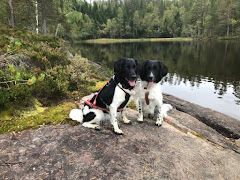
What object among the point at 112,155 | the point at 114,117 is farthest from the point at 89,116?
the point at 112,155

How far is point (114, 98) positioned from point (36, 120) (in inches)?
86.1

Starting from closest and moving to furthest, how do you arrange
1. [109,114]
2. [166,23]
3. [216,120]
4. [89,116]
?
[89,116], [109,114], [216,120], [166,23]

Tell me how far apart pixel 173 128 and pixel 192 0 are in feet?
503

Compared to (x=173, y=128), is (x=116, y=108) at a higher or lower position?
higher

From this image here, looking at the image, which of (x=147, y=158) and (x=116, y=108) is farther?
(x=116, y=108)

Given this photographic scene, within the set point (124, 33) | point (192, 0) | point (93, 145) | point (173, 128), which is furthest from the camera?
point (192, 0)

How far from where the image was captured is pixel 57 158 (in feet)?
11.2

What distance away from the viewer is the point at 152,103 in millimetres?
4852

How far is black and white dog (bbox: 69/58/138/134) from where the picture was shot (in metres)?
4.00

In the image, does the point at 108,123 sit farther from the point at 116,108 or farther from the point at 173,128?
the point at 173,128

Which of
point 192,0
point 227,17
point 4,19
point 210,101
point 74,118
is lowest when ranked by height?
point 210,101

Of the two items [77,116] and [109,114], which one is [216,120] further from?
[77,116]

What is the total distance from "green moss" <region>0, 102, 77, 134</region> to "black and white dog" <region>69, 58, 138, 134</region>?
1.74 ft

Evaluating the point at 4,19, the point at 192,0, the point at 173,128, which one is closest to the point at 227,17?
the point at 192,0
